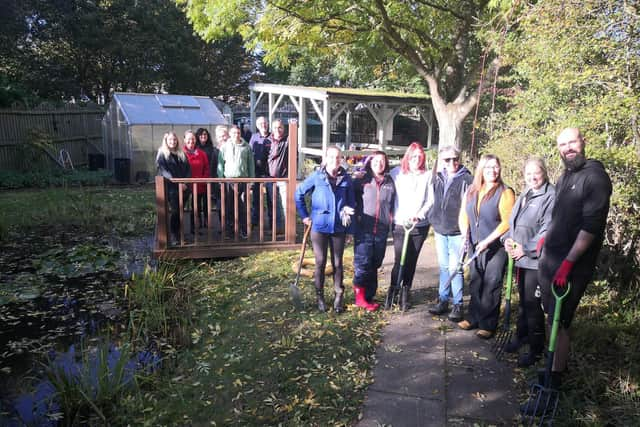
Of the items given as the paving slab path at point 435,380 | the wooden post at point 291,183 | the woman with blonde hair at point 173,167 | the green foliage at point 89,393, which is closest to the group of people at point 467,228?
the paving slab path at point 435,380

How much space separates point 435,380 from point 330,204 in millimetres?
1731

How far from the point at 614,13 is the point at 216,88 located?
28.4 m

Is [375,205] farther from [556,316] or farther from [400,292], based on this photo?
[556,316]

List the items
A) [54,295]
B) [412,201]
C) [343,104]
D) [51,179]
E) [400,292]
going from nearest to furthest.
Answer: [412,201]
[400,292]
[54,295]
[51,179]
[343,104]

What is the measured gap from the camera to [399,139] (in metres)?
21.3

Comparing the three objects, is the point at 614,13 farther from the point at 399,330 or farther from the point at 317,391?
the point at 317,391

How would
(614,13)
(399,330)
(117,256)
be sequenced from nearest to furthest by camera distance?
(614,13)
(399,330)
(117,256)

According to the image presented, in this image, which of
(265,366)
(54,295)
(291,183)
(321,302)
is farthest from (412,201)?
(54,295)

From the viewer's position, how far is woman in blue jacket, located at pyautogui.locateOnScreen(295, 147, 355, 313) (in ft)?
14.5

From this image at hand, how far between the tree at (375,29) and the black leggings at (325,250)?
5.34 meters

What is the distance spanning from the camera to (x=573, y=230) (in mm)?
2975

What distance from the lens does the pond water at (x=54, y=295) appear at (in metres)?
4.18

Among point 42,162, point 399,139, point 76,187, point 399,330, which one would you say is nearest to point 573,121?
point 399,330

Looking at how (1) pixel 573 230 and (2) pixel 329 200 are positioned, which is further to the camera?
(2) pixel 329 200
